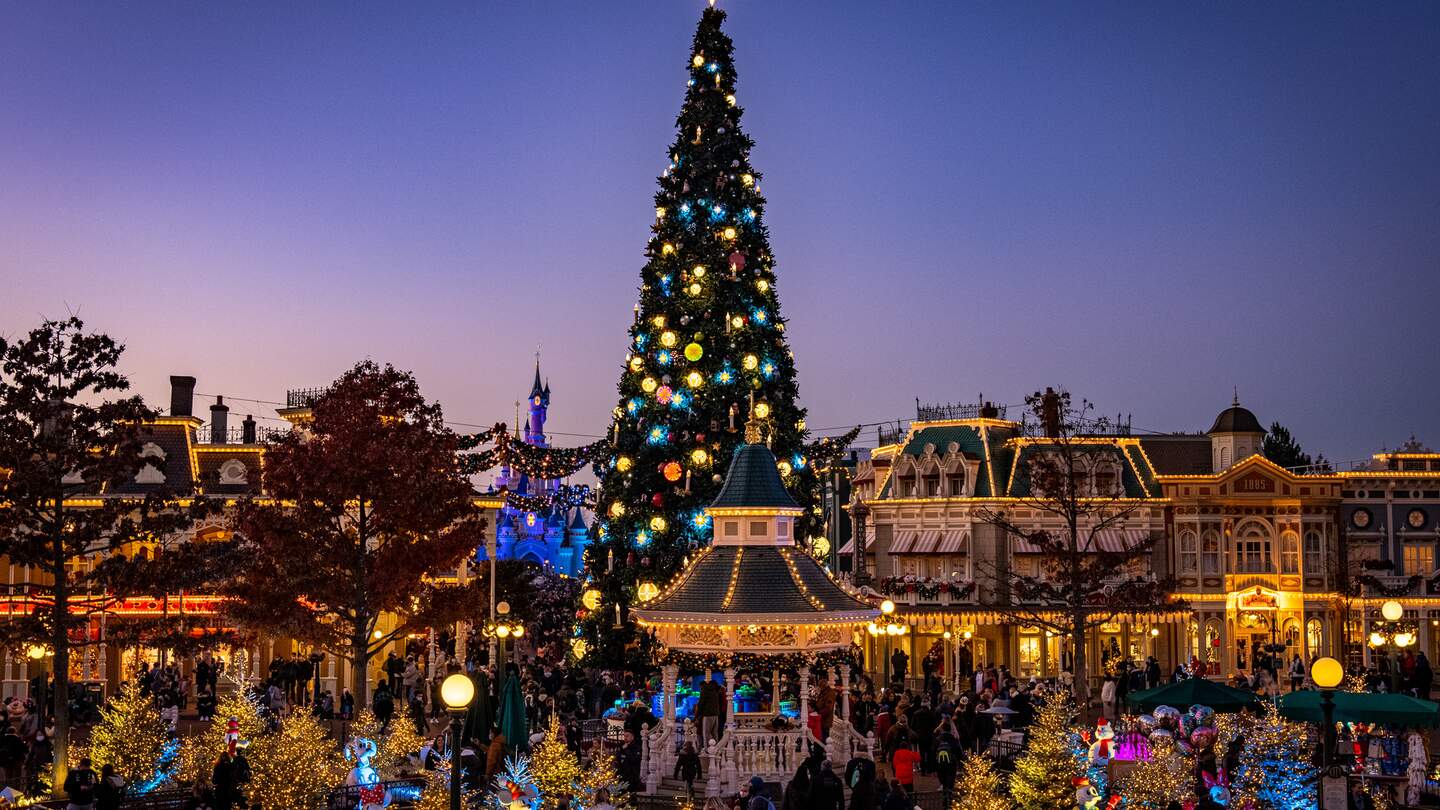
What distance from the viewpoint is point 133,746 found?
2267cm

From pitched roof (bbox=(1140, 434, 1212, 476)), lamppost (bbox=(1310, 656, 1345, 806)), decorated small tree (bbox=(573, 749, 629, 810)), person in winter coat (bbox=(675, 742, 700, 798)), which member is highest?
pitched roof (bbox=(1140, 434, 1212, 476))

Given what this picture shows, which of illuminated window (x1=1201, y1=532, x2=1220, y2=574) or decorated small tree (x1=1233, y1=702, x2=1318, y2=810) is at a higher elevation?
illuminated window (x1=1201, y1=532, x2=1220, y2=574)

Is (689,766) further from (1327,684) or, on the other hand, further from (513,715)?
(1327,684)

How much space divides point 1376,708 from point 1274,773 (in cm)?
310

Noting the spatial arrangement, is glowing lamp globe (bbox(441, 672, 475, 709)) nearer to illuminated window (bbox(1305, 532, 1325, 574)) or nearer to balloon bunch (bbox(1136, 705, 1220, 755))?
balloon bunch (bbox(1136, 705, 1220, 755))

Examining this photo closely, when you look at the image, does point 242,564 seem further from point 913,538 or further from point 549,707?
point 913,538

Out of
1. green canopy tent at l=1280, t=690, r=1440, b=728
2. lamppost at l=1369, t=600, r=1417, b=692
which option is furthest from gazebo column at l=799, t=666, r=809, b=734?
lamppost at l=1369, t=600, r=1417, b=692

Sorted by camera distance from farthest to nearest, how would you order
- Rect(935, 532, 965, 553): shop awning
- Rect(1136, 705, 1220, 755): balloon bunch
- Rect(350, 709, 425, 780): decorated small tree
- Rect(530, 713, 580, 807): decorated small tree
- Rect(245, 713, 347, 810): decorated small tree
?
Rect(935, 532, 965, 553): shop awning < Rect(350, 709, 425, 780): decorated small tree < Rect(1136, 705, 1220, 755): balloon bunch < Rect(530, 713, 580, 807): decorated small tree < Rect(245, 713, 347, 810): decorated small tree

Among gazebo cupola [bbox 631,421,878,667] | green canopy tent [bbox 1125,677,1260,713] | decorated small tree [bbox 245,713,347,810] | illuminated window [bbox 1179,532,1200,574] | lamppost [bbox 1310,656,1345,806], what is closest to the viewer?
lamppost [bbox 1310,656,1345,806]

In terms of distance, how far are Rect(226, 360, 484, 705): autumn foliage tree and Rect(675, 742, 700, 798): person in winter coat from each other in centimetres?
793

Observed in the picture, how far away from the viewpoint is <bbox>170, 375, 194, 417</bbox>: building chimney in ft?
169

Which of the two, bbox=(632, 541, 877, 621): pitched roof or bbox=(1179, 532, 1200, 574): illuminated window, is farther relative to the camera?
bbox=(1179, 532, 1200, 574): illuminated window

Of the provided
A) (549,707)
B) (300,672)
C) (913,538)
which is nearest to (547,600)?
(913,538)

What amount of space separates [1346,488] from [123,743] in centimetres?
4274
